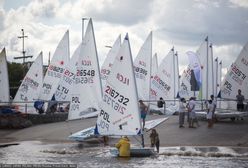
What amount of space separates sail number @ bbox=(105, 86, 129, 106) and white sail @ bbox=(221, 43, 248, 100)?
33.6 feet

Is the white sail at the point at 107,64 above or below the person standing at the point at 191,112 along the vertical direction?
above

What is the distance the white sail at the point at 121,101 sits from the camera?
22.8 meters

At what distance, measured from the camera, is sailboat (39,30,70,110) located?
40.2 metres

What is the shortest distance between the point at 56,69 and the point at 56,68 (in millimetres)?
76

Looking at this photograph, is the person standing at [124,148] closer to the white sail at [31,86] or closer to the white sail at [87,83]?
the white sail at [87,83]

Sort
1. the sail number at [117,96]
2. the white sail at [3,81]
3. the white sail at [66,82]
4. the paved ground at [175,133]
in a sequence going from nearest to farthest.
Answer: the sail number at [117,96] < the paved ground at [175,133] < the white sail at [66,82] < the white sail at [3,81]

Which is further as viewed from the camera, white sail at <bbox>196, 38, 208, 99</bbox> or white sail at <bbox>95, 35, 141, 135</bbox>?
white sail at <bbox>196, 38, 208, 99</bbox>

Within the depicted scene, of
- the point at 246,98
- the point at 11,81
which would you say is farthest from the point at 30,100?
the point at 11,81

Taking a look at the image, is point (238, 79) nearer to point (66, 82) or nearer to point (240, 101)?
point (240, 101)

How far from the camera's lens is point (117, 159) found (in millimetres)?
A: 21328

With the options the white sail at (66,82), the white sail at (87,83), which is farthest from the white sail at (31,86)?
the white sail at (87,83)

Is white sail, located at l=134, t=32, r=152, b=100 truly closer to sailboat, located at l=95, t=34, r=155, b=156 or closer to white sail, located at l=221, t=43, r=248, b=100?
white sail, located at l=221, t=43, r=248, b=100

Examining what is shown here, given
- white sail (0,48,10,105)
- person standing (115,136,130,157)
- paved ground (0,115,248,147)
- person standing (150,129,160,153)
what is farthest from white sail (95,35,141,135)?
white sail (0,48,10,105)

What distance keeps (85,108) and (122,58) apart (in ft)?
21.0
